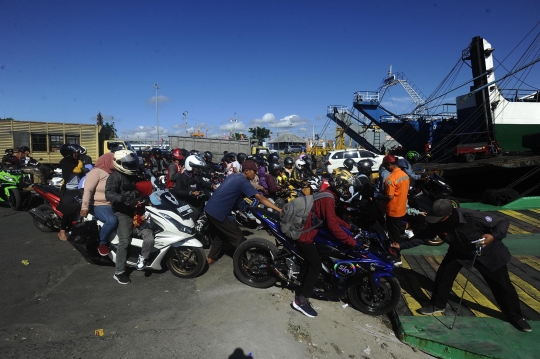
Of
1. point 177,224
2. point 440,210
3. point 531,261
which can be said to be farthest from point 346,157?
point 440,210

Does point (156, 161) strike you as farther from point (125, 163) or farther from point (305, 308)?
point (305, 308)

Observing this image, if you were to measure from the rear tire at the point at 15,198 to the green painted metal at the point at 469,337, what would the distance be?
9.60 meters

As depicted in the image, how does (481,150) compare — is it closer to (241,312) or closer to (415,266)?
(415,266)

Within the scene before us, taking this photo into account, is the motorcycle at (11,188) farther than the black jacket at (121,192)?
Yes

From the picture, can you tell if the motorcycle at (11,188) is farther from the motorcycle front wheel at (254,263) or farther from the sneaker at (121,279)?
the motorcycle front wheel at (254,263)

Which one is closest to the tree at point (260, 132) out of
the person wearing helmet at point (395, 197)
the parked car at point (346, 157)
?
the parked car at point (346, 157)

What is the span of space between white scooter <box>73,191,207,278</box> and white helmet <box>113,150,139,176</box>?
1.53 ft

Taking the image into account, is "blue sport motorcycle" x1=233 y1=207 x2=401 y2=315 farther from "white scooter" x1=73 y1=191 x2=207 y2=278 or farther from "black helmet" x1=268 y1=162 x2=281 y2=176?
"black helmet" x1=268 y1=162 x2=281 y2=176

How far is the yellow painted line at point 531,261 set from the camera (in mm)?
5094

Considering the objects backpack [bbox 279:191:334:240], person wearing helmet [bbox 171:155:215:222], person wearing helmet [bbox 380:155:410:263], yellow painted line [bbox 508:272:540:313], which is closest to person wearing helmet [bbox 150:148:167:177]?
person wearing helmet [bbox 171:155:215:222]

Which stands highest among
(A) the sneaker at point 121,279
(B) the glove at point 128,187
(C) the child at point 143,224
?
(B) the glove at point 128,187

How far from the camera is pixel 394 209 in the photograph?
505cm

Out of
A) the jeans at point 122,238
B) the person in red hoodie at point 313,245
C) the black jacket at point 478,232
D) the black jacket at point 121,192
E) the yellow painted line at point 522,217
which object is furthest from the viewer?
the yellow painted line at point 522,217

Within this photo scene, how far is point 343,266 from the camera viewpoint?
3855 millimetres
